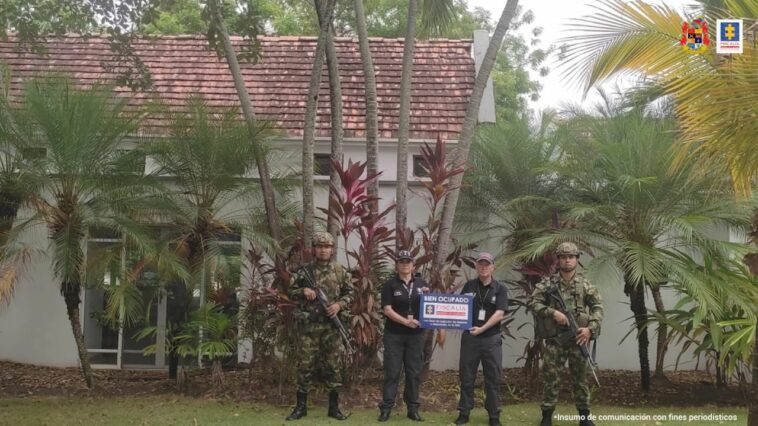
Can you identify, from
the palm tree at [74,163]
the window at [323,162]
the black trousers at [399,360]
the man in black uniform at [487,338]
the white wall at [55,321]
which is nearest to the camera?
the man in black uniform at [487,338]

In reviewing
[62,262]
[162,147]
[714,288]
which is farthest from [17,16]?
[714,288]

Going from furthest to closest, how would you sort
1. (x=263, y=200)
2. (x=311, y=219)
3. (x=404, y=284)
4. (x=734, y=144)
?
(x=263, y=200) → (x=311, y=219) → (x=404, y=284) → (x=734, y=144)

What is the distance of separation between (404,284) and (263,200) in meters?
3.09

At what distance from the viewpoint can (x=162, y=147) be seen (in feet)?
29.5

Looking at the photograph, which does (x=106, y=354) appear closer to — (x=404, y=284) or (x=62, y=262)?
(x=62, y=262)

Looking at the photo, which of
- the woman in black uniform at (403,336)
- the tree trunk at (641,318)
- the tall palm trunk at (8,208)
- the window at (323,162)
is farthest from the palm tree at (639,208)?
the tall palm trunk at (8,208)

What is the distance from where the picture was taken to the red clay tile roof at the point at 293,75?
1167 centimetres

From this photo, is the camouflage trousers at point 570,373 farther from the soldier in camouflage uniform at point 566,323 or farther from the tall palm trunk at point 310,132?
the tall palm trunk at point 310,132

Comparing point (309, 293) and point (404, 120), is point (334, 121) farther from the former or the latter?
point (309, 293)

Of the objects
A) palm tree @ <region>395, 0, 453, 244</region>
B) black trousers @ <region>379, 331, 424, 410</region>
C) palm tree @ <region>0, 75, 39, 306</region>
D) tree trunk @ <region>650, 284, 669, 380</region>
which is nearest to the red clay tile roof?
palm tree @ <region>395, 0, 453, 244</region>

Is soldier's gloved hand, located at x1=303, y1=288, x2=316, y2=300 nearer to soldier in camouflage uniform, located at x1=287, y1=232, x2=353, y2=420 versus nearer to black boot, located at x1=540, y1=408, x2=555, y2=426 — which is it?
soldier in camouflage uniform, located at x1=287, y1=232, x2=353, y2=420

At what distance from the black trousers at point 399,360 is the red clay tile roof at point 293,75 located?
4.71 meters

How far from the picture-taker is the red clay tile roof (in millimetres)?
11672

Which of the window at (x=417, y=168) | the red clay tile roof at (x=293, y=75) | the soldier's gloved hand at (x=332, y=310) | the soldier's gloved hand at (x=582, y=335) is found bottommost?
the soldier's gloved hand at (x=582, y=335)
